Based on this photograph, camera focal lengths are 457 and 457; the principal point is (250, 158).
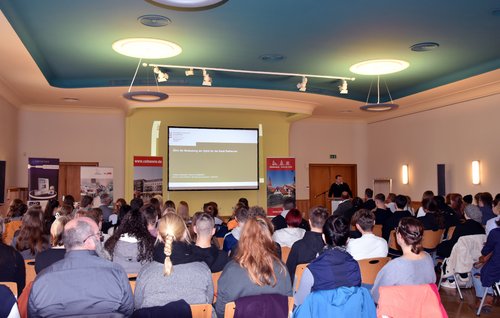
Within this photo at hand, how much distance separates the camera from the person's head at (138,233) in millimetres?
3875

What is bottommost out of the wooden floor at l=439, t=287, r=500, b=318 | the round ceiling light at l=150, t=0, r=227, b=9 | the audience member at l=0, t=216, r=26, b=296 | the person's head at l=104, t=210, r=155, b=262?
the wooden floor at l=439, t=287, r=500, b=318

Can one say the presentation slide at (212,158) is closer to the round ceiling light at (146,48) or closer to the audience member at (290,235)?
the round ceiling light at (146,48)

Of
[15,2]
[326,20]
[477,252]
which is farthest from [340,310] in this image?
[15,2]

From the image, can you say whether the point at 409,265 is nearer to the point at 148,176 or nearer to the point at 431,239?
the point at 431,239

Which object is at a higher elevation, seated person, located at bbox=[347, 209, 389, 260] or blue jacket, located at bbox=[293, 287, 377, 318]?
seated person, located at bbox=[347, 209, 389, 260]

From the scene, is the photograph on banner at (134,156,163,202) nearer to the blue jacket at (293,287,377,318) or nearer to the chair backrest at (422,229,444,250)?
the chair backrest at (422,229,444,250)

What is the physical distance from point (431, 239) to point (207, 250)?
399cm

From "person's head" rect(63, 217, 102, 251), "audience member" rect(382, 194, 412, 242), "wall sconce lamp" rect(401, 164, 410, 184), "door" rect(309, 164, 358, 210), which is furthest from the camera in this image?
"door" rect(309, 164, 358, 210)

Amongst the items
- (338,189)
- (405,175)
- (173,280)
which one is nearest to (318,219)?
(173,280)

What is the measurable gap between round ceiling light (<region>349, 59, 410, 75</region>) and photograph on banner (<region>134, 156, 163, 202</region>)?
5.16 metres

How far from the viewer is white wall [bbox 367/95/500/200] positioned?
9734 mm

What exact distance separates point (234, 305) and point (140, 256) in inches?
60.7

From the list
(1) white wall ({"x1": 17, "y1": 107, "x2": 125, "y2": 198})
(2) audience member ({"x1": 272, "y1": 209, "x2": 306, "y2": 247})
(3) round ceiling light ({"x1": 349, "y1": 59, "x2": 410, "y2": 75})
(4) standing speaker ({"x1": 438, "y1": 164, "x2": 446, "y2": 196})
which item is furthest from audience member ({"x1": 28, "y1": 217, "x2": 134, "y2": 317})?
(1) white wall ({"x1": 17, "y1": 107, "x2": 125, "y2": 198})

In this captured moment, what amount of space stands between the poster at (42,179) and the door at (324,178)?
7.18 meters
